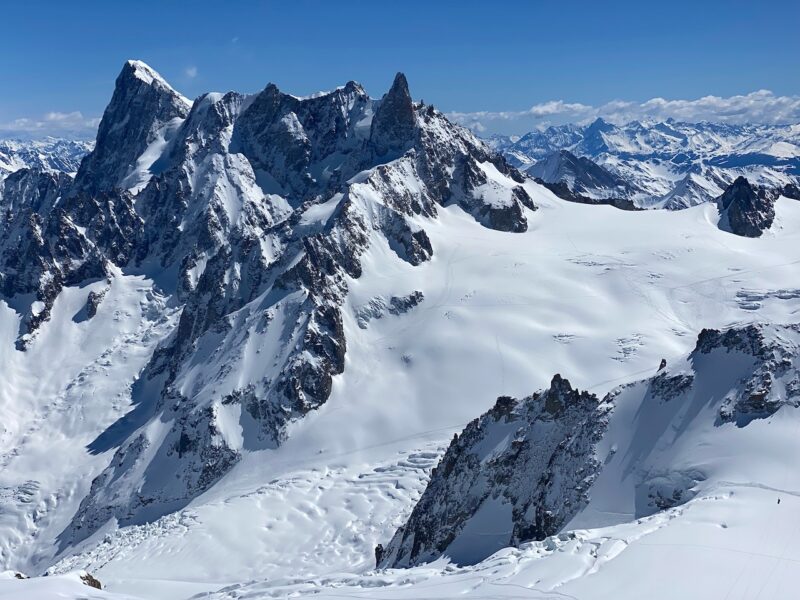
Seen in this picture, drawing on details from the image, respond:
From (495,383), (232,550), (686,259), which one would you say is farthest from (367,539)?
(686,259)

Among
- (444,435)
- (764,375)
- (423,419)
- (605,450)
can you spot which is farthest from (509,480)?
(423,419)

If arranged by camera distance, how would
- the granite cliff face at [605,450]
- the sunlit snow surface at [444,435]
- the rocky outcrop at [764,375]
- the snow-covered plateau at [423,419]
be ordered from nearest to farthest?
the sunlit snow surface at [444,435] < the snow-covered plateau at [423,419] < the granite cliff face at [605,450] < the rocky outcrop at [764,375]

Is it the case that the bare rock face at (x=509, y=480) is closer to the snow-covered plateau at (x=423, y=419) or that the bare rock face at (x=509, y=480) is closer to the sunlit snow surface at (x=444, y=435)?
the snow-covered plateau at (x=423, y=419)

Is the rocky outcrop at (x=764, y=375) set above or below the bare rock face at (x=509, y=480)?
above

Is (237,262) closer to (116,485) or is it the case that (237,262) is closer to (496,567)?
(116,485)

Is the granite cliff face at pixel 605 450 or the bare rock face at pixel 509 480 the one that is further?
the bare rock face at pixel 509 480

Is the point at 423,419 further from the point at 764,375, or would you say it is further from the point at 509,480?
the point at 764,375

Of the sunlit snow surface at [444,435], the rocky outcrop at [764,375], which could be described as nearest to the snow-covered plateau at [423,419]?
the rocky outcrop at [764,375]
